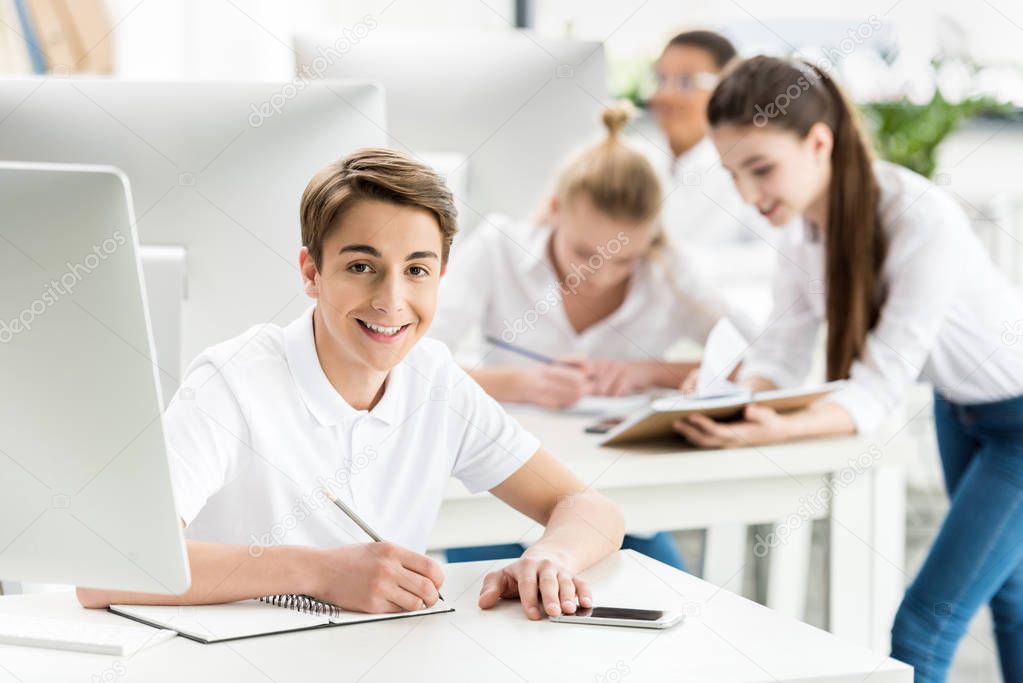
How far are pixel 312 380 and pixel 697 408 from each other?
678mm

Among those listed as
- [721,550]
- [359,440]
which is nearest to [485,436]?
[359,440]

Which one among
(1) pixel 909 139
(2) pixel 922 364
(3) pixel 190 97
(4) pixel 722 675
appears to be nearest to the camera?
(4) pixel 722 675

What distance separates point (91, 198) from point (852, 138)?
1.42 meters

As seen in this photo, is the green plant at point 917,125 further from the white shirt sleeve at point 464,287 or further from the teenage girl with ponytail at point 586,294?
the white shirt sleeve at point 464,287

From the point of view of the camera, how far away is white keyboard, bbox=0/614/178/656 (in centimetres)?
94

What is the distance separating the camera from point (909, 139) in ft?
12.9

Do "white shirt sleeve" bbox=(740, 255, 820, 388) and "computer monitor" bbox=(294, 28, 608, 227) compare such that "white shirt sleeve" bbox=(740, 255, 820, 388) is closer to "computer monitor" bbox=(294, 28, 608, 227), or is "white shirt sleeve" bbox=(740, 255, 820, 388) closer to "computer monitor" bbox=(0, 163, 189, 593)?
"computer monitor" bbox=(294, 28, 608, 227)

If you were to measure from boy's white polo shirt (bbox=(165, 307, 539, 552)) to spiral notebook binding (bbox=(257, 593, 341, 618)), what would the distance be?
0.11 meters

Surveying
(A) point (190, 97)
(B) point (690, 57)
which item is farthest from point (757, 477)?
(B) point (690, 57)

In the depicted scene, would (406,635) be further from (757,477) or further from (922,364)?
(922,364)

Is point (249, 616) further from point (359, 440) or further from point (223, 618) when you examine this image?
point (359, 440)

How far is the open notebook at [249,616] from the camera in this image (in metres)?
0.97

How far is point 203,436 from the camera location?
1123 mm

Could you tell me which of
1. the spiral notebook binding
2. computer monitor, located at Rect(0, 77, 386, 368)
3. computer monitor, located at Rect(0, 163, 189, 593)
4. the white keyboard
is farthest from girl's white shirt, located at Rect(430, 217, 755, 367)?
computer monitor, located at Rect(0, 163, 189, 593)
